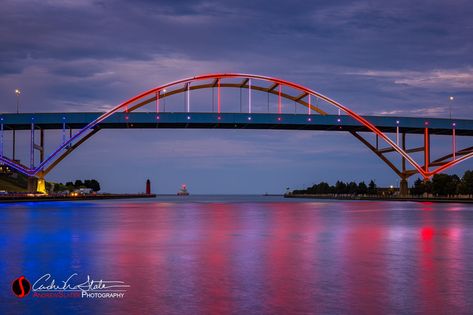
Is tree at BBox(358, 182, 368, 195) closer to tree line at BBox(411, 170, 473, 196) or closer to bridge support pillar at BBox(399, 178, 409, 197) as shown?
tree line at BBox(411, 170, 473, 196)

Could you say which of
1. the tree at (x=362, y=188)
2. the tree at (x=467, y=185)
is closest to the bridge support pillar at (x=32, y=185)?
the tree at (x=467, y=185)

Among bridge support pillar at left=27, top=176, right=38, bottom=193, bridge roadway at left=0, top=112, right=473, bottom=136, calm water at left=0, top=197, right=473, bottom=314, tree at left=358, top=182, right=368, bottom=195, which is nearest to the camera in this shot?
calm water at left=0, top=197, right=473, bottom=314

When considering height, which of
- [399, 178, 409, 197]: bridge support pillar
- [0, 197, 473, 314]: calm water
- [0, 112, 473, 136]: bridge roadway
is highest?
[0, 112, 473, 136]: bridge roadway

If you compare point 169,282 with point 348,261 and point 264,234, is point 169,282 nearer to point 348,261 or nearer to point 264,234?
point 348,261

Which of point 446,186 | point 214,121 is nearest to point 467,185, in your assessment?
point 446,186

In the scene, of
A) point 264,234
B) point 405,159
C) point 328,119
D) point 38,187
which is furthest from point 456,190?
point 264,234

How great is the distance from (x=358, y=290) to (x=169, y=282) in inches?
137

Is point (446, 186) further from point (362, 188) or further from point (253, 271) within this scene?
point (253, 271)

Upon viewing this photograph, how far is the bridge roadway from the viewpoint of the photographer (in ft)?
296

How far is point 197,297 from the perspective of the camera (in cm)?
1062

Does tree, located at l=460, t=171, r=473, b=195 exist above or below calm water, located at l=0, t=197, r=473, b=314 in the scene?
above

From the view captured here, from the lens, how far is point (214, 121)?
92.7 meters

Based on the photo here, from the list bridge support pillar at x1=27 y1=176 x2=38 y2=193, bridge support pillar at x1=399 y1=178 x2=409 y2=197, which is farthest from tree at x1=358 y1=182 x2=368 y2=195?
bridge support pillar at x1=27 y1=176 x2=38 y2=193

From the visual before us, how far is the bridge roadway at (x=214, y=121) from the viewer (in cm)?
9012
